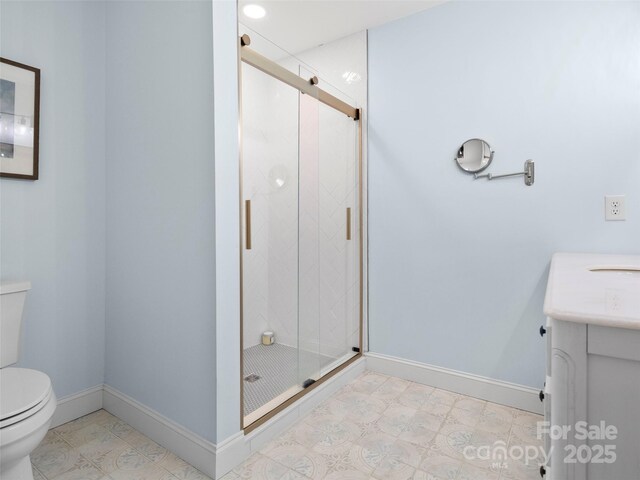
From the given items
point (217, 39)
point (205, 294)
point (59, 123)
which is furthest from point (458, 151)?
point (59, 123)

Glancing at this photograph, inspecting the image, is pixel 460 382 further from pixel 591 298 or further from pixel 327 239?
pixel 591 298

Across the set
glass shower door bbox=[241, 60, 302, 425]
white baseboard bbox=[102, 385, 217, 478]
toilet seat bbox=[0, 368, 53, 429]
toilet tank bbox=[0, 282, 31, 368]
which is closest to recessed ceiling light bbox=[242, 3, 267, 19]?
glass shower door bbox=[241, 60, 302, 425]

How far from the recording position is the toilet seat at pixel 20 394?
1.13m

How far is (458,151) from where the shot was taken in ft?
7.02

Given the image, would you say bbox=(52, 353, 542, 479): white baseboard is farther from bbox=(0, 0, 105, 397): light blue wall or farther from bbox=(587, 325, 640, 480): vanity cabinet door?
bbox=(587, 325, 640, 480): vanity cabinet door

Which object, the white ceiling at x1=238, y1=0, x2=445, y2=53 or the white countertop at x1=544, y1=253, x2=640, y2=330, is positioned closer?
the white countertop at x1=544, y1=253, x2=640, y2=330

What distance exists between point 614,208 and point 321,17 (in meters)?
2.02

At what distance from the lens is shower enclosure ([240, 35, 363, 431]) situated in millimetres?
1961

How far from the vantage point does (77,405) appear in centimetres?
187

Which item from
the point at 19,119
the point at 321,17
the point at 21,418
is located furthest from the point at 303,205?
the point at 21,418

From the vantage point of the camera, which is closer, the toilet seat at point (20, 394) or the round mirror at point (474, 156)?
the toilet seat at point (20, 394)

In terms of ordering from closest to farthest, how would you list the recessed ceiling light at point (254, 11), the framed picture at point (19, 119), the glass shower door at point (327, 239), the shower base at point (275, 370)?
the framed picture at point (19, 119) → the shower base at point (275, 370) → the glass shower door at point (327, 239) → the recessed ceiling light at point (254, 11)

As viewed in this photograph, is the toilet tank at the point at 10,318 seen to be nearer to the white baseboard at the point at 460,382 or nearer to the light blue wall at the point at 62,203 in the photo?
the light blue wall at the point at 62,203

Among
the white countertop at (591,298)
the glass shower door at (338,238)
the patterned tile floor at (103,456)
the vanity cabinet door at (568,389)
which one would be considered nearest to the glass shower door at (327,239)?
the glass shower door at (338,238)
